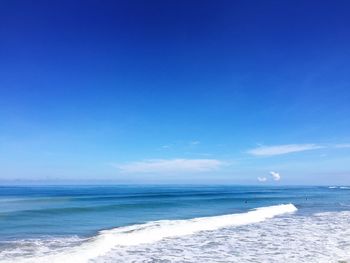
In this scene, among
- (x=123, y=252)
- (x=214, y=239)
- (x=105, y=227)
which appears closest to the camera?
(x=123, y=252)

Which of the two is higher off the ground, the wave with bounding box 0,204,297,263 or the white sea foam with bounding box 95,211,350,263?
the wave with bounding box 0,204,297,263

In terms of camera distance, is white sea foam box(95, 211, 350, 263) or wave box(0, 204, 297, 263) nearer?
wave box(0, 204, 297, 263)

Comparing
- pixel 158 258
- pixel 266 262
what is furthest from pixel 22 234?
pixel 266 262

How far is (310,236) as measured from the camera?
17.0 m

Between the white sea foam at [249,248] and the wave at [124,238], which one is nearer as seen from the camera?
the wave at [124,238]

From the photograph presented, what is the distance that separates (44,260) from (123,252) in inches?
122

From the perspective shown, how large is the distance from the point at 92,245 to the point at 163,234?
4.80 meters

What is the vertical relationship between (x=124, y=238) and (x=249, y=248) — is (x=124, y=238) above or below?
above

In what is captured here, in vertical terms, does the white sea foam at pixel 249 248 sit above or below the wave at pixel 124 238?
below

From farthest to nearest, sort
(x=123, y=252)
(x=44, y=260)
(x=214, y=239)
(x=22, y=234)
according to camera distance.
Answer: (x=22, y=234)
(x=214, y=239)
(x=123, y=252)
(x=44, y=260)

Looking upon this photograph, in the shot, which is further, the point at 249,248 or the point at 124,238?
the point at 124,238

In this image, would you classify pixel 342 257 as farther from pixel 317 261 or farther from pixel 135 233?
pixel 135 233

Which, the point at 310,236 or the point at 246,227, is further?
the point at 246,227

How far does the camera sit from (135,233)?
17.9 metres
